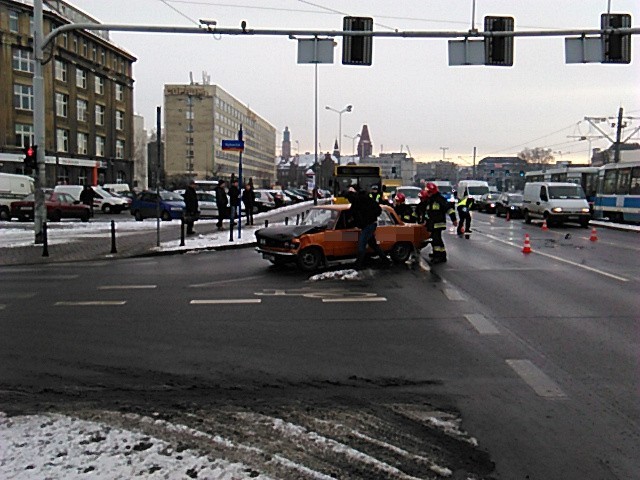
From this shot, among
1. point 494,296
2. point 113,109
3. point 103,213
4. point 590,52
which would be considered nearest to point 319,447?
point 494,296

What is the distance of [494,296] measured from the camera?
10.3 meters

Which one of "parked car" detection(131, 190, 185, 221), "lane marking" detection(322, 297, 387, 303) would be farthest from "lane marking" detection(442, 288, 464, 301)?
"parked car" detection(131, 190, 185, 221)

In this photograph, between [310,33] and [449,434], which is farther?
[310,33]

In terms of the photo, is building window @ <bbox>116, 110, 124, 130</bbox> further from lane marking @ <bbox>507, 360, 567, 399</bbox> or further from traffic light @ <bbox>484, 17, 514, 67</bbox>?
lane marking @ <bbox>507, 360, 567, 399</bbox>

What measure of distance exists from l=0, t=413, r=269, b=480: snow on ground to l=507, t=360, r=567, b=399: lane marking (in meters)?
2.92

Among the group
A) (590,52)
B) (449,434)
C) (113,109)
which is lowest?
(449,434)

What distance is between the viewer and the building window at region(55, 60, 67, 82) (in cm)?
6078

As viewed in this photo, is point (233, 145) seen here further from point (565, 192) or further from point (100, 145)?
point (100, 145)

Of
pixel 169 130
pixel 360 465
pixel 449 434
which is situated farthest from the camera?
pixel 169 130

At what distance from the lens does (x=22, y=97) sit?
55.3 meters

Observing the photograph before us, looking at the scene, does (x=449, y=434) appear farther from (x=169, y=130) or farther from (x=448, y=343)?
(x=169, y=130)

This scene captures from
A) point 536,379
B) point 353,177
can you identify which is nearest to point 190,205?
point 353,177

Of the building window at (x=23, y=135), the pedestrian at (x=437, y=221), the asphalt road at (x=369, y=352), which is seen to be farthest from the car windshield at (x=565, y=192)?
the building window at (x=23, y=135)

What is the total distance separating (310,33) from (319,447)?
14.5 m
